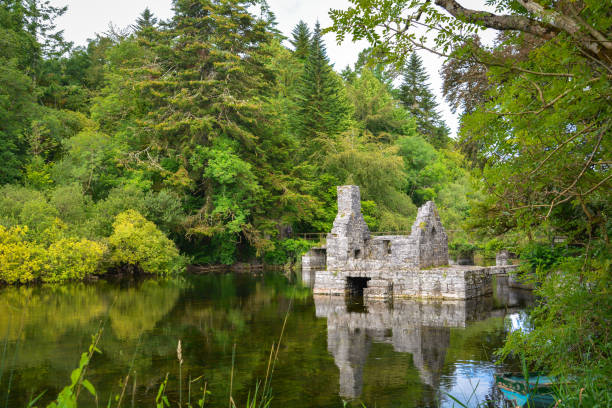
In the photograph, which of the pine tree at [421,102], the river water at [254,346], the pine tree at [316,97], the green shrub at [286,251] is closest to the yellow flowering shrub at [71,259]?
the river water at [254,346]

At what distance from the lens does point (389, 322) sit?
527 inches

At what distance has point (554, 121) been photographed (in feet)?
13.7

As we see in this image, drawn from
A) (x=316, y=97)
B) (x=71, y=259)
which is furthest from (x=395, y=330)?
(x=316, y=97)

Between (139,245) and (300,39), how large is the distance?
30.8 metres

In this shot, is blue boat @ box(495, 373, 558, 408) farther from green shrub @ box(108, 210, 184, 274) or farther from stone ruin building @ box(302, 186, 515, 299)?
green shrub @ box(108, 210, 184, 274)

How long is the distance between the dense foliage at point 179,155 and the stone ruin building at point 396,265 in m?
10.2

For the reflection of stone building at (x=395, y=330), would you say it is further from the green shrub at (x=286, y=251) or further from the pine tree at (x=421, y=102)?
the pine tree at (x=421, y=102)

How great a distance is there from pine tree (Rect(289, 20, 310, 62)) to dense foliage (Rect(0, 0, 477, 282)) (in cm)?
732

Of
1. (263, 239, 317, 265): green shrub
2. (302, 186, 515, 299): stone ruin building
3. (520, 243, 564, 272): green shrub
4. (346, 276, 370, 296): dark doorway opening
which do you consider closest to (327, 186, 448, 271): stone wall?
(302, 186, 515, 299): stone ruin building

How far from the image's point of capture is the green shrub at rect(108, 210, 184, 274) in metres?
23.5

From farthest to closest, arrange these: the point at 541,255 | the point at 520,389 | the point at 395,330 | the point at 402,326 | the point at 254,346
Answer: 1. the point at 402,326
2. the point at 395,330
3. the point at 254,346
4. the point at 541,255
5. the point at 520,389

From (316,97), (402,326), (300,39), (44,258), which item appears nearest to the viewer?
(402,326)

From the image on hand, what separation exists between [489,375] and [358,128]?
122 feet

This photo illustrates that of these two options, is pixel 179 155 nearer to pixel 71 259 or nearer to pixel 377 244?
pixel 71 259
